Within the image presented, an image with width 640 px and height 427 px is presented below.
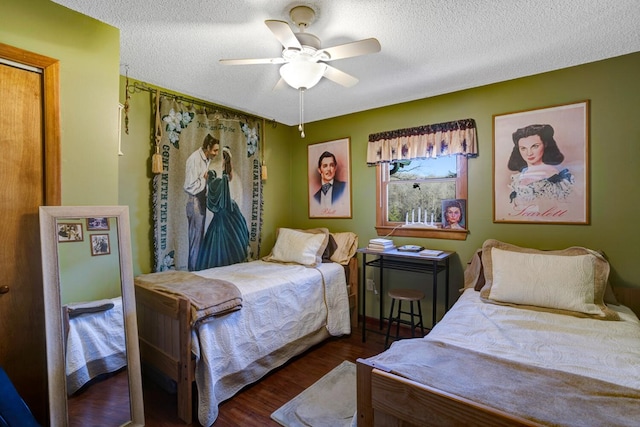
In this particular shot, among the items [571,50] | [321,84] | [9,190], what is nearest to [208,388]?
[9,190]

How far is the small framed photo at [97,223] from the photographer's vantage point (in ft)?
5.42

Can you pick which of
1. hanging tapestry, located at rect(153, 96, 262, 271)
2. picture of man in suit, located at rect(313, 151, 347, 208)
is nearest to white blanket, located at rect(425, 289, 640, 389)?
picture of man in suit, located at rect(313, 151, 347, 208)

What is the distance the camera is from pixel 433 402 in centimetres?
105

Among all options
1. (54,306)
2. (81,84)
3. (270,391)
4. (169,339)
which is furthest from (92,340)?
(81,84)

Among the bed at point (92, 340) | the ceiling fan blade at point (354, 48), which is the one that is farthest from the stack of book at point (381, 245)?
the bed at point (92, 340)

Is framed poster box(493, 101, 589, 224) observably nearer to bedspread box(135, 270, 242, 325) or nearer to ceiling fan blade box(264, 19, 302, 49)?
ceiling fan blade box(264, 19, 302, 49)

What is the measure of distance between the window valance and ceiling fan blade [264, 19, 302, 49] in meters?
1.73

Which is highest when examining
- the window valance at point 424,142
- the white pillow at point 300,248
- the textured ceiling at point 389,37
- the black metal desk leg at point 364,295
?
the textured ceiling at point 389,37

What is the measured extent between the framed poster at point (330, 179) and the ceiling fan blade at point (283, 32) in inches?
76.9

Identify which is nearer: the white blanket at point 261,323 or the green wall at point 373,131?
the green wall at point 373,131

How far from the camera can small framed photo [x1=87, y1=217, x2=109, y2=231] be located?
5.42ft

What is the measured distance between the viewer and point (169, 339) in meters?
1.97

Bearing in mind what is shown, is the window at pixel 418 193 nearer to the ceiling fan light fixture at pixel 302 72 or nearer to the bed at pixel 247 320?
the bed at pixel 247 320

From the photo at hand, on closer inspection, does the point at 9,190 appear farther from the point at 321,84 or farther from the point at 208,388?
the point at 321,84
